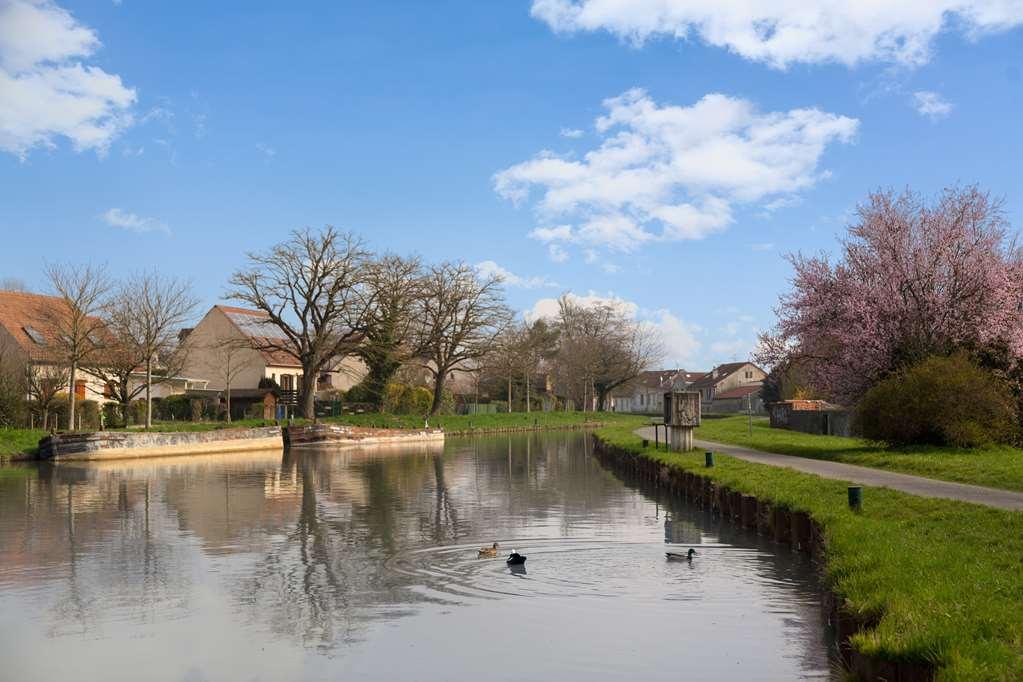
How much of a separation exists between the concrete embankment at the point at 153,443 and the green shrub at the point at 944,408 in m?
31.0

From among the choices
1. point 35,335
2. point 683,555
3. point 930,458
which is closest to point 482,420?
point 35,335

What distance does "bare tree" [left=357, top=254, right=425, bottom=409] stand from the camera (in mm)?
58844

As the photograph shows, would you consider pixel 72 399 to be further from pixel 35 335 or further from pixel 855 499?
pixel 855 499

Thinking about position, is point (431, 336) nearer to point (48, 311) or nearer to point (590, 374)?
point (48, 311)

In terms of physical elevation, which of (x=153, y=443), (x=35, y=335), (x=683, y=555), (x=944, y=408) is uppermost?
(x=35, y=335)

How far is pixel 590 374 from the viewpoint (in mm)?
99688

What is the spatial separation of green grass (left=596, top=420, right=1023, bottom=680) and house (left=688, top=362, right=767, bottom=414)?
113 metres

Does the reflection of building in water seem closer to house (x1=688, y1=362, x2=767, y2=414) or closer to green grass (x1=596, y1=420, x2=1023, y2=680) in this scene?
green grass (x1=596, y1=420, x2=1023, y2=680)

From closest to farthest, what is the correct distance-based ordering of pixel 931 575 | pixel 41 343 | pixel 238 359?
1. pixel 931 575
2. pixel 41 343
3. pixel 238 359

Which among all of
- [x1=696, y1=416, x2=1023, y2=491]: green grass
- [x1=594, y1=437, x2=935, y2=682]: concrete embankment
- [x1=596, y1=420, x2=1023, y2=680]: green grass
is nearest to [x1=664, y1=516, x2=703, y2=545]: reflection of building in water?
[x1=594, y1=437, x2=935, y2=682]: concrete embankment

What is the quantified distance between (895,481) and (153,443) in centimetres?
3448

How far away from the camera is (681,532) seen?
61.4ft

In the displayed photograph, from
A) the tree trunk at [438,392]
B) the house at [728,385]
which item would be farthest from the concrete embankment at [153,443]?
the house at [728,385]

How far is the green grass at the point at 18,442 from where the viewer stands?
40375mm
